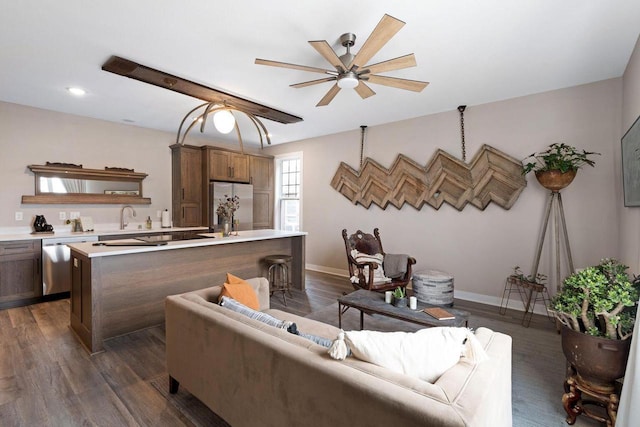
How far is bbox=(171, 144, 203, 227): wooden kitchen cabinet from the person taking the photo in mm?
5602

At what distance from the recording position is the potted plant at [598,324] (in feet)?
5.55

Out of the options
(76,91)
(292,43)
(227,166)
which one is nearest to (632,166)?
(292,43)

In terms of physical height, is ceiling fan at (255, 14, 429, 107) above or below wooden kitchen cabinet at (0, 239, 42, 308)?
above

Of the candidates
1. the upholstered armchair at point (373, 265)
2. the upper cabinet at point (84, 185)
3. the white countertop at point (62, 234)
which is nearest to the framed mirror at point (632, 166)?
the upholstered armchair at point (373, 265)

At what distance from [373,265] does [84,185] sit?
185 inches

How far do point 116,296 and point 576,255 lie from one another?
5108 mm

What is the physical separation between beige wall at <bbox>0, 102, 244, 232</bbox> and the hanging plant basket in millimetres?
5932

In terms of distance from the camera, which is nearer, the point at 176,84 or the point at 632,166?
the point at 632,166

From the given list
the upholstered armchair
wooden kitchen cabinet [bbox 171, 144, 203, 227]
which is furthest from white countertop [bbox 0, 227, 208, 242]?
the upholstered armchair

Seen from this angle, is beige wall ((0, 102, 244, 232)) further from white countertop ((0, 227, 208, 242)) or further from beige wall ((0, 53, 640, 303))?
white countertop ((0, 227, 208, 242))

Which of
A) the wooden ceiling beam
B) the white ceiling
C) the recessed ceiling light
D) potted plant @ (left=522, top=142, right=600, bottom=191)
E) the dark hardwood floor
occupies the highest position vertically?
the white ceiling

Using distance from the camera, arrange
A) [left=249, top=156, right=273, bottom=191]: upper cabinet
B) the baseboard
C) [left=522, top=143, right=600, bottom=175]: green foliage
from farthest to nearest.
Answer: [left=249, top=156, right=273, bottom=191]: upper cabinet, the baseboard, [left=522, top=143, right=600, bottom=175]: green foliage

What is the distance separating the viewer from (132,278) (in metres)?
3.04

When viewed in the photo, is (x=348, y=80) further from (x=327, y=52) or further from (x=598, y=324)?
(x=598, y=324)
